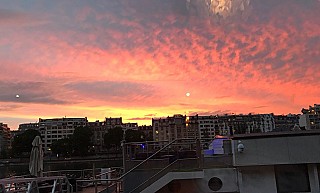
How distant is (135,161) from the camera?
11570 mm

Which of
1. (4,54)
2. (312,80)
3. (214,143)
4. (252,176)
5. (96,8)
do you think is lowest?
(252,176)

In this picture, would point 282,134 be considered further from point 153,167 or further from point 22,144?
point 22,144

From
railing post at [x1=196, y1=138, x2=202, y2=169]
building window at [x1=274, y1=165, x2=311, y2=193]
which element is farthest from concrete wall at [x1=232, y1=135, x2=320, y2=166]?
railing post at [x1=196, y1=138, x2=202, y2=169]

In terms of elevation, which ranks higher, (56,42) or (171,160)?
(56,42)

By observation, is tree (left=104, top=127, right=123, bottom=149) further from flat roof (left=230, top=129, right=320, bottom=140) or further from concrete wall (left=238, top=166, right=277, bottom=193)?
flat roof (left=230, top=129, right=320, bottom=140)

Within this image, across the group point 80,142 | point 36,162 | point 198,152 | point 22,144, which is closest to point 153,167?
point 198,152

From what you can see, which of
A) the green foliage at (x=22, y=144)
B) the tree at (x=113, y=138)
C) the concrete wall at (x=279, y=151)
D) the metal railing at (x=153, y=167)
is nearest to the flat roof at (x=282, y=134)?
the concrete wall at (x=279, y=151)

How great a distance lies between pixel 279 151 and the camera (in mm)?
10070

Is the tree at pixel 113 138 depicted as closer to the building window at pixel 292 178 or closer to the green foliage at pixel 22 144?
the green foliage at pixel 22 144

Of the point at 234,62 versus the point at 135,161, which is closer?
the point at 135,161

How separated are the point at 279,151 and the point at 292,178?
97 centimetres

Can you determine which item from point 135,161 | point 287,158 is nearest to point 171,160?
point 135,161

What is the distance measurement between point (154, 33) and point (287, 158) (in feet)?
48.1

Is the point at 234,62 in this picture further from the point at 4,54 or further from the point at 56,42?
the point at 4,54
